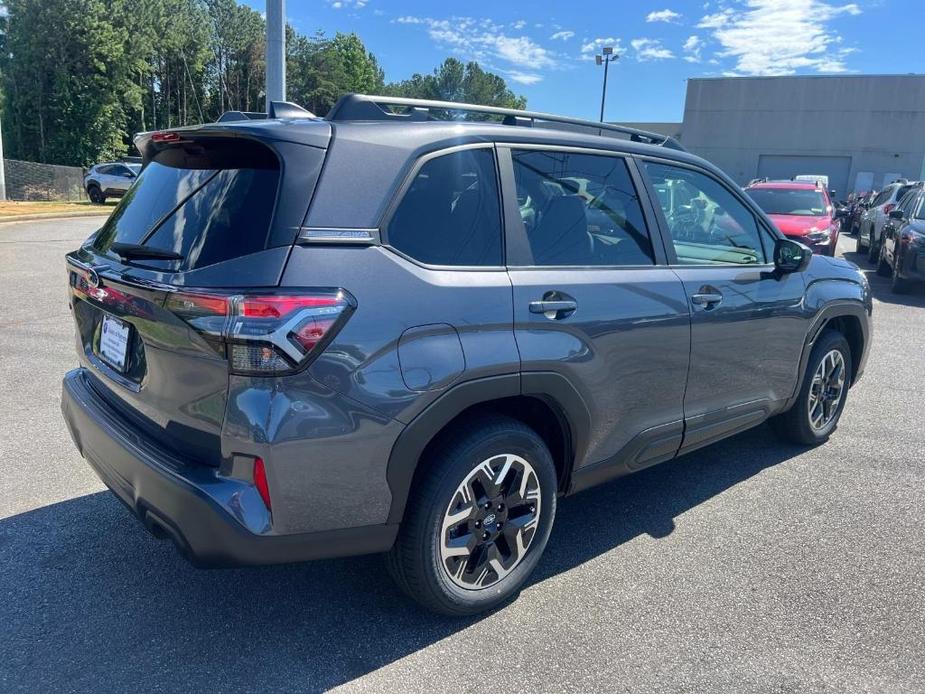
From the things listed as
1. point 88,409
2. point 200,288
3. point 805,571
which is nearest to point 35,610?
point 88,409

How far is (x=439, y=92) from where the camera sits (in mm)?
97125

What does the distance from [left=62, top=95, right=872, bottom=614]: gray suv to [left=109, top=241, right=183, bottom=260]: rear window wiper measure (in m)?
0.01

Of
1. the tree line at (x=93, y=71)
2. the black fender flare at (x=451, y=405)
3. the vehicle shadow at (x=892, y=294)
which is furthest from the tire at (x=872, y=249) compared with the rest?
the tree line at (x=93, y=71)

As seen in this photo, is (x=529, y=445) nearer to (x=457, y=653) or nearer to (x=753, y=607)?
(x=457, y=653)

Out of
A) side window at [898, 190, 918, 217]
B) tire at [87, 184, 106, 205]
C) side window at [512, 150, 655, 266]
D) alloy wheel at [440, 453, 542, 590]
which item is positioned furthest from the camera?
tire at [87, 184, 106, 205]

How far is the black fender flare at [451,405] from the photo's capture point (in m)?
2.43

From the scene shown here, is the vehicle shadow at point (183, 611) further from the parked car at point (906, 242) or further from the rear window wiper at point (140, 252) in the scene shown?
the parked car at point (906, 242)

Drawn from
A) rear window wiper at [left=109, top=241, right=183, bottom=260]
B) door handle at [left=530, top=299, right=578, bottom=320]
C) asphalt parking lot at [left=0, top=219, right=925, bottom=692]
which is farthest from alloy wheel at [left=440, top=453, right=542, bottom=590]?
rear window wiper at [left=109, top=241, right=183, bottom=260]

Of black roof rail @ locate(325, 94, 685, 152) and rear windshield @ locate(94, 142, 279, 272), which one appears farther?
black roof rail @ locate(325, 94, 685, 152)

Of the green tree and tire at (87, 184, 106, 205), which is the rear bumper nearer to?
tire at (87, 184, 106, 205)

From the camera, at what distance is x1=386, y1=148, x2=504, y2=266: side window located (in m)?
2.53

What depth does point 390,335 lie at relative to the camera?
2.34 meters

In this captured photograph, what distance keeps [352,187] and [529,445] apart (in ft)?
3.96

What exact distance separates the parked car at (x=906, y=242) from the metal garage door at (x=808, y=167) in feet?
144
